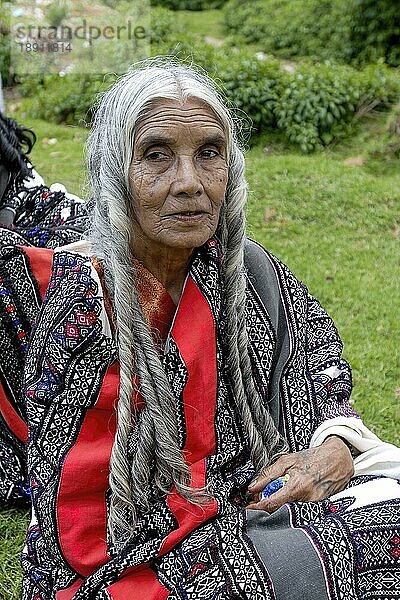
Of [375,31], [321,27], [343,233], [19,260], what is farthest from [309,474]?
[321,27]

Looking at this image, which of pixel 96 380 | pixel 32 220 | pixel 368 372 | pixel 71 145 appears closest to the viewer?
pixel 96 380

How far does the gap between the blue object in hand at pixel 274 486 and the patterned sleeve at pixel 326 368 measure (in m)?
0.25

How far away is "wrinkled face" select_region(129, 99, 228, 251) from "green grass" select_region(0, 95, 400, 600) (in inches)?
60.4

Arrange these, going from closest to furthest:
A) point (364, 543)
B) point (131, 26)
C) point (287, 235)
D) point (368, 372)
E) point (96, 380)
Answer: point (364, 543), point (96, 380), point (368, 372), point (287, 235), point (131, 26)

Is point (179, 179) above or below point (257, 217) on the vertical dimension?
above

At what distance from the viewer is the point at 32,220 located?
335 centimetres

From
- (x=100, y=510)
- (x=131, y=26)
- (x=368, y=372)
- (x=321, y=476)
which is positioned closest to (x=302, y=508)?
(x=321, y=476)

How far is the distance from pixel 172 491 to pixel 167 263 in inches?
24.4

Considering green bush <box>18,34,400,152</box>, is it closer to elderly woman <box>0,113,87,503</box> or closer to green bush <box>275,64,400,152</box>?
green bush <box>275,64,400,152</box>

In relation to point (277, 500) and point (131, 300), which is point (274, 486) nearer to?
point (277, 500)

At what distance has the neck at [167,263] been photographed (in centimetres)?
232

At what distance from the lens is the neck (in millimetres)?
2320

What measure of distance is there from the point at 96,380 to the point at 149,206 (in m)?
0.48

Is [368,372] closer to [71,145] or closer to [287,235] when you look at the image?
[287,235]
